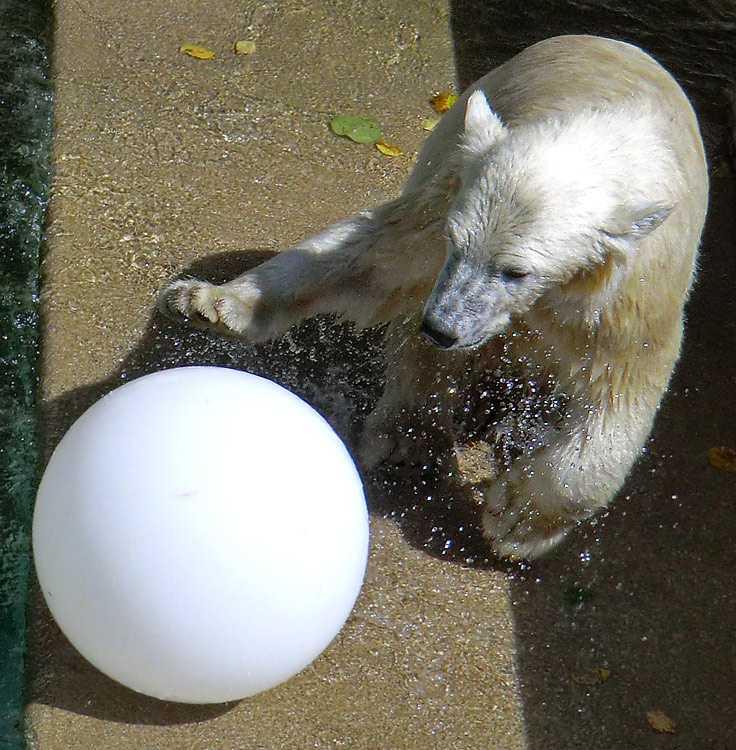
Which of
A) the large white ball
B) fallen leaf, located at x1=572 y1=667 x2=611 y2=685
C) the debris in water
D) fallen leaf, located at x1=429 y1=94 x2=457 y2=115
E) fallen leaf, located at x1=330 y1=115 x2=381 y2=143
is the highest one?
the large white ball

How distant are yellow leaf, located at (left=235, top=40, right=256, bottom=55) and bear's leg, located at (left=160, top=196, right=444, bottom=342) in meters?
1.76

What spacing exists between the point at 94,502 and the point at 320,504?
1.63 feet

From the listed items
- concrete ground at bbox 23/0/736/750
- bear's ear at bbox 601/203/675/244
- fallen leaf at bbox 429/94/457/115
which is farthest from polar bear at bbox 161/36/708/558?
fallen leaf at bbox 429/94/457/115

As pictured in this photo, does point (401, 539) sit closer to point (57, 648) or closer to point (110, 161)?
point (57, 648)

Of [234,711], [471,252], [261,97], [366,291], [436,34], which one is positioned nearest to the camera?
[471,252]

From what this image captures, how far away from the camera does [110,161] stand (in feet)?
13.1

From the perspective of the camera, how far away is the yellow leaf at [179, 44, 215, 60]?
453 cm

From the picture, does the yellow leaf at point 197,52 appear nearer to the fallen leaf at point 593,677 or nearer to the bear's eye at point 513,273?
the bear's eye at point 513,273

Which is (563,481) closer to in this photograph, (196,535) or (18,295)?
(196,535)

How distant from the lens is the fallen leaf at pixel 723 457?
3674 millimetres

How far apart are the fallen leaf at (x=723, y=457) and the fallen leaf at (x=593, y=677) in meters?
1.05

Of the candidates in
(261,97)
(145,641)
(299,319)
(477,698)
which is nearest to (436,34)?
(261,97)

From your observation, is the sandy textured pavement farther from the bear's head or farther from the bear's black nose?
the bear's head

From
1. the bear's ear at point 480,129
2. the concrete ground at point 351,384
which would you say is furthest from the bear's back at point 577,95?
the concrete ground at point 351,384
